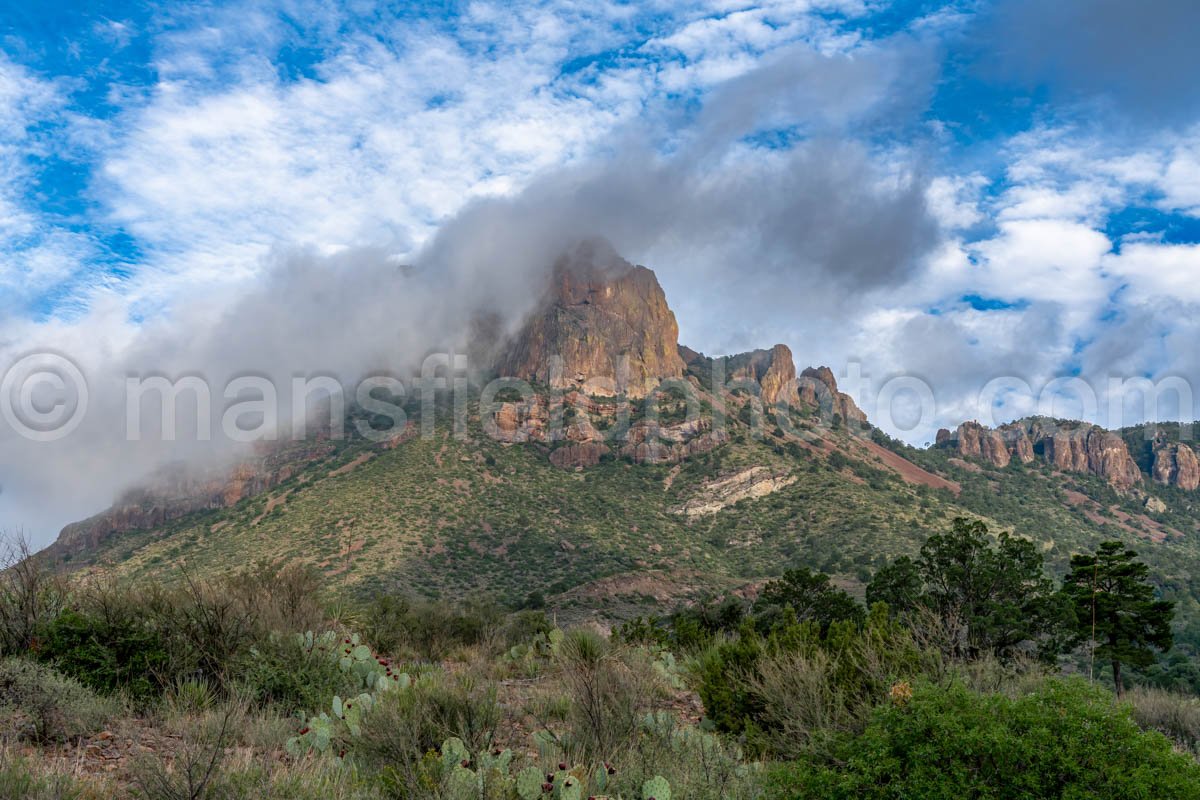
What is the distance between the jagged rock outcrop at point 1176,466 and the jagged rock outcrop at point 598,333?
97.8m

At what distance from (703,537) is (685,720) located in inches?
2522

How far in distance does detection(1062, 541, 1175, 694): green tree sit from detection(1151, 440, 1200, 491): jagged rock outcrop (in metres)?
139

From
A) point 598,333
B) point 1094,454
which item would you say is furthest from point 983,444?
point 598,333

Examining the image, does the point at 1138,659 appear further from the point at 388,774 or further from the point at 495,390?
the point at 495,390

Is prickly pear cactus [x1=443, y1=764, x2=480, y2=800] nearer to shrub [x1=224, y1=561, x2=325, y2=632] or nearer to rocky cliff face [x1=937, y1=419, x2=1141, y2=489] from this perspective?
shrub [x1=224, y1=561, x2=325, y2=632]

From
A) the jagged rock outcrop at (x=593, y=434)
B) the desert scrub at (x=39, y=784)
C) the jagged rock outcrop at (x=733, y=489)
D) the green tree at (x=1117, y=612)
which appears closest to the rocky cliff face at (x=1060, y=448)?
the jagged rock outcrop at (x=593, y=434)

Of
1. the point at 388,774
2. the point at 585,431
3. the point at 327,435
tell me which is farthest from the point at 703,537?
the point at 388,774

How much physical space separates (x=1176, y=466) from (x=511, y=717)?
170 meters

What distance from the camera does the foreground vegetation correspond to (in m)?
5.35

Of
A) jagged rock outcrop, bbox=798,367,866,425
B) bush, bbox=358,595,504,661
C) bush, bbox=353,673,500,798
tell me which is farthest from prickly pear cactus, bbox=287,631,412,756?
jagged rock outcrop, bbox=798,367,866,425

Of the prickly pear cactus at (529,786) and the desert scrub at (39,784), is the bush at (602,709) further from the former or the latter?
the desert scrub at (39,784)

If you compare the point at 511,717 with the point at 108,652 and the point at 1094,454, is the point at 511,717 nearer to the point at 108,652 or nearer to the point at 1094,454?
the point at 108,652

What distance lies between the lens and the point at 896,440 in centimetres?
14188

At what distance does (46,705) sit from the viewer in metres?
7.62
